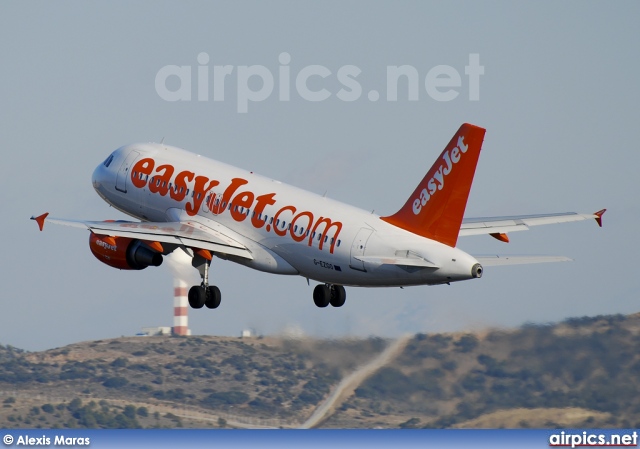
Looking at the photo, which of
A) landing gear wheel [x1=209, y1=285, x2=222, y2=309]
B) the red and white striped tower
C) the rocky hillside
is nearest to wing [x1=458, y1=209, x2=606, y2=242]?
landing gear wheel [x1=209, y1=285, x2=222, y2=309]

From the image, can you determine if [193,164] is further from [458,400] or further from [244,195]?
[458,400]

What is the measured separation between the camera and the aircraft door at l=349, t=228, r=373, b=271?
217 ft

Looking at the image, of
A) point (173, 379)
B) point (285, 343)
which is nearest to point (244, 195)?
point (285, 343)

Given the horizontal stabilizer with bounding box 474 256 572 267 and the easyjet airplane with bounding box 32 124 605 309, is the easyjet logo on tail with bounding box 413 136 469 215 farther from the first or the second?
the horizontal stabilizer with bounding box 474 256 572 267

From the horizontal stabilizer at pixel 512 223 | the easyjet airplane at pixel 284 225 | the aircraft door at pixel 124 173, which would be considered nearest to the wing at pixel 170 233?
the easyjet airplane at pixel 284 225

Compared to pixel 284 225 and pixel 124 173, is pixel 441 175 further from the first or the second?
pixel 124 173

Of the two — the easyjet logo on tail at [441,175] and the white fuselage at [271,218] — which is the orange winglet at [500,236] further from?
the easyjet logo on tail at [441,175]

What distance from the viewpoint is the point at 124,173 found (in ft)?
257

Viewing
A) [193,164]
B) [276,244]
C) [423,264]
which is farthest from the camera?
[193,164]

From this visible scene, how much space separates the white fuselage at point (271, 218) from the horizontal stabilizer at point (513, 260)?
235 centimetres

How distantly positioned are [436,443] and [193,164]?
102 feet

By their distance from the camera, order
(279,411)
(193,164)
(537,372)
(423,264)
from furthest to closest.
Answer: (279,411)
(537,372)
(193,164)
(423,264)

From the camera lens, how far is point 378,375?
308 feet

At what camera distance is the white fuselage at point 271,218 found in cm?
6500
